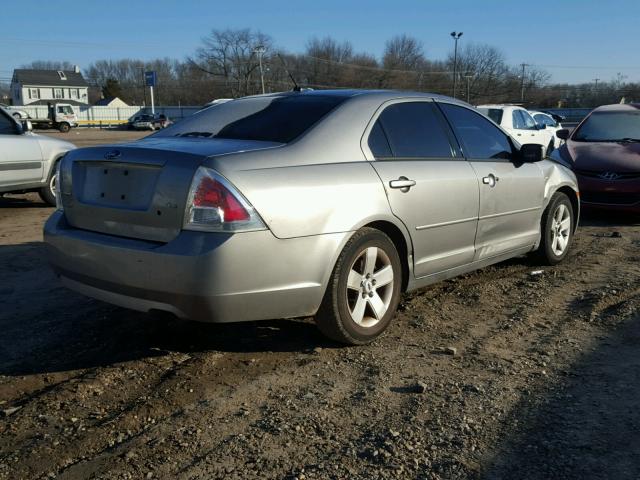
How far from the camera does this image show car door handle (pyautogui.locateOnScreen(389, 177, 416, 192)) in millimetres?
3941

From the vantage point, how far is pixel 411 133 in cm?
437

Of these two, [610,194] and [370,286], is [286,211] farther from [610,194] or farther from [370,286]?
[610,194]

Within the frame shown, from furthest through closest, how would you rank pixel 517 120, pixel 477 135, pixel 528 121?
pixel 528 121
pixel 517 120
pixel 477 135

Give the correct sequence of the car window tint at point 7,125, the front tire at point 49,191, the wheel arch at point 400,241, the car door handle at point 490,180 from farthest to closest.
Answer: the front tire at point 49,191, the car window tint at point 7,125, the car door handle at point 490,180, the wheel arch at point 400,241

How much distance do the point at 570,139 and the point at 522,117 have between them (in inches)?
324

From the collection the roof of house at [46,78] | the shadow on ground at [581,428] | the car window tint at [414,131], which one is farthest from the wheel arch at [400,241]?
the roof of house at [46,78]

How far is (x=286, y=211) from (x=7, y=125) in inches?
295

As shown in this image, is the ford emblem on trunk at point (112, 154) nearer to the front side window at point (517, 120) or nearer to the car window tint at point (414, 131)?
the car window tint at point (414, 131)

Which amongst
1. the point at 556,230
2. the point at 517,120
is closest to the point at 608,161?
the point at 556,230

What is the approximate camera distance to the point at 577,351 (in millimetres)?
3855

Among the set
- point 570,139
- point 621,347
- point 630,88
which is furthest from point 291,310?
point 630,88

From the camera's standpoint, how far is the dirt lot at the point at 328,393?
8.64 feet

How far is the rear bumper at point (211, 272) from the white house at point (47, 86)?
10008 centimetres

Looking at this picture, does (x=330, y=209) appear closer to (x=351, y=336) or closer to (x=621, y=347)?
(x=351, y=336)
